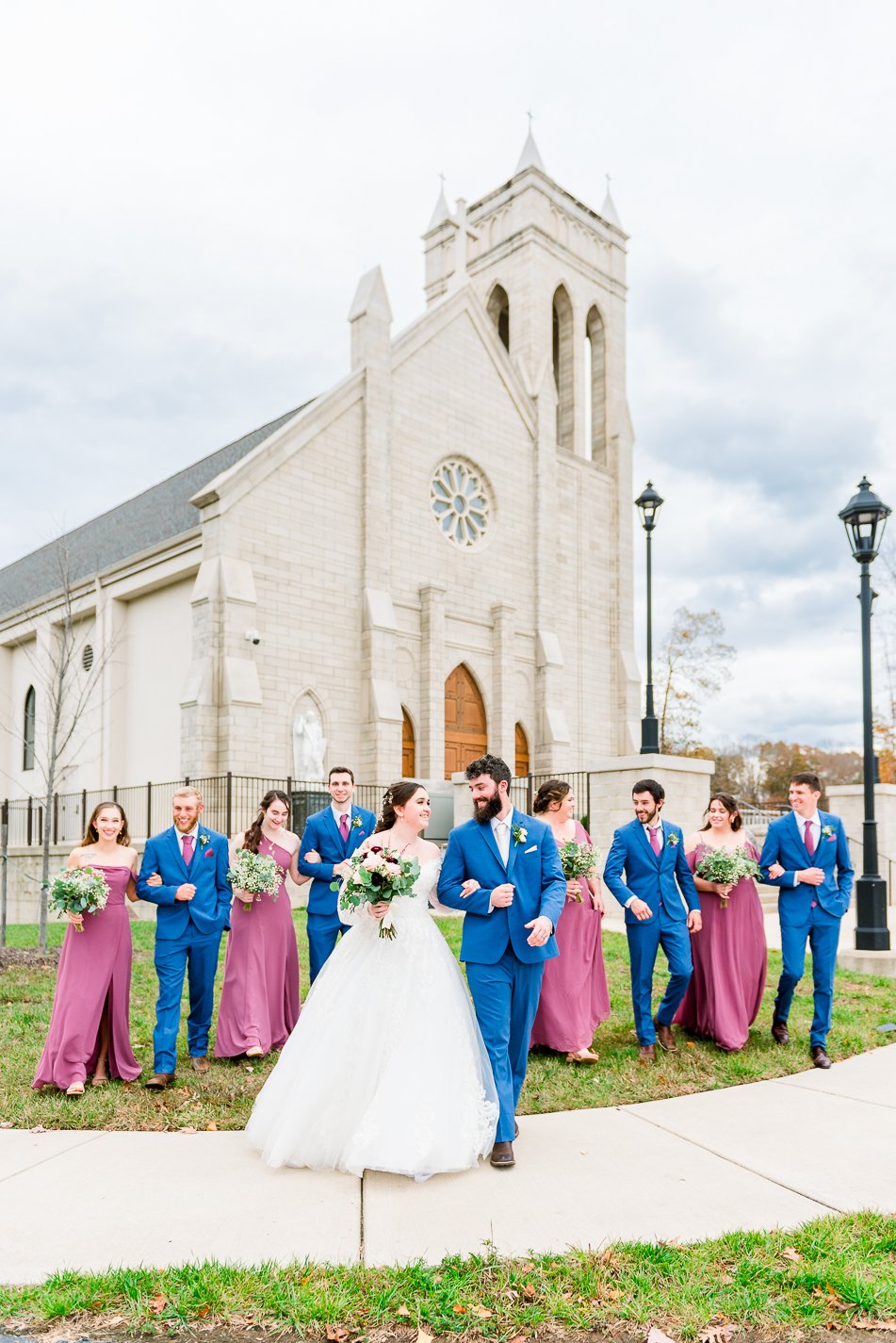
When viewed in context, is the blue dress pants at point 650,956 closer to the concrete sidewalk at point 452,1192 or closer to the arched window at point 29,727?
the concrete sidewalk at point 452,1192

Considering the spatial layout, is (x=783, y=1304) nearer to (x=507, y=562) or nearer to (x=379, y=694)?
(x=379, y=694)

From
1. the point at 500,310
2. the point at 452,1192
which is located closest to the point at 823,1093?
the point at 452,1192

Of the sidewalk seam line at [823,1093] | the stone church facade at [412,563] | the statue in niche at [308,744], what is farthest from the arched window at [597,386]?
the sidewalk seam line at [823,1093]

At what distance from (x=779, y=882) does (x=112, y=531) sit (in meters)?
33.1

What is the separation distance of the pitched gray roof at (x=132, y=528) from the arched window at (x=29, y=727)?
10.4ft

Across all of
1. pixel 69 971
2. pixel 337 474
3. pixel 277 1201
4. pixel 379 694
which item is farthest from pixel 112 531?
pixel 277 1201

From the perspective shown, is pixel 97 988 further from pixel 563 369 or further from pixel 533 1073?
pixel 563 369

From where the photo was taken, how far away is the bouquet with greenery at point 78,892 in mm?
6766

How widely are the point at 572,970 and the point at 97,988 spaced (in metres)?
3.39

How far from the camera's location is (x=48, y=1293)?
148 inches

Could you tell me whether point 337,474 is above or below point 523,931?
above

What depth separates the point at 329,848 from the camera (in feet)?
27.8

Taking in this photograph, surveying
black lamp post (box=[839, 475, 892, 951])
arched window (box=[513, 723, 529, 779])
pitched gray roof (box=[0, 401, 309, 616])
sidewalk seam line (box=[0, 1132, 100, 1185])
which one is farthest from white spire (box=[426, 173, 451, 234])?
sidewalk seam line (box=[0, 1132, 100, 1185])

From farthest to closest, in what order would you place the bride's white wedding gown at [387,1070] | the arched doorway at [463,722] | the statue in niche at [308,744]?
the arched doorway at [463,722]
the statue in niche at [308,744]
the bride's white wedding gown at [387,1070]
